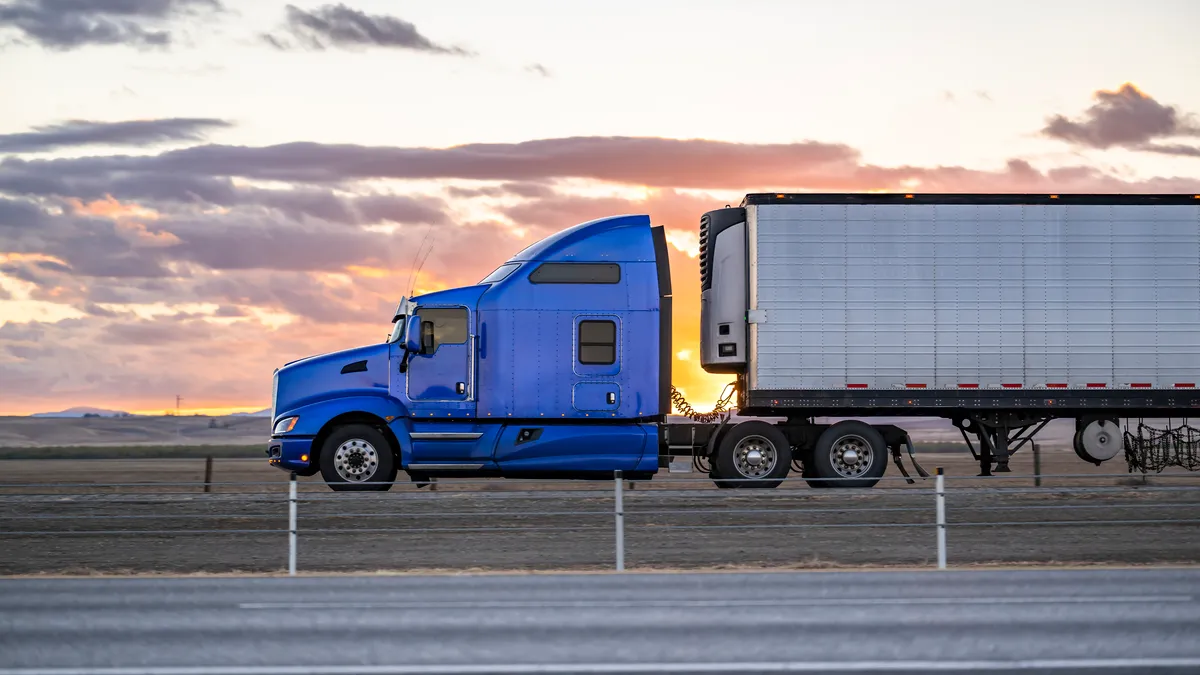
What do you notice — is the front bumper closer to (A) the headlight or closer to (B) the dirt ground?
(A) the headlight

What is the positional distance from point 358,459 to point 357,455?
7 cm

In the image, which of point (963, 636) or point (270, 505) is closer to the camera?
point (963, 636)

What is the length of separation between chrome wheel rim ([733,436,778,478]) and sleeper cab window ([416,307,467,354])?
5.55 metres

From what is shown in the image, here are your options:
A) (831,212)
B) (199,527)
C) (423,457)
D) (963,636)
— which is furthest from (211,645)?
(831,212)

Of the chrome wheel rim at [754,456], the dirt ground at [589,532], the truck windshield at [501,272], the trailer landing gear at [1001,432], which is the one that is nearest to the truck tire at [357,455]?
the dirt ground at [589,532]

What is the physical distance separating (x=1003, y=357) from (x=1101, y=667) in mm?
16918

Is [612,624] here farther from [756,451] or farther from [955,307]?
[955,307]

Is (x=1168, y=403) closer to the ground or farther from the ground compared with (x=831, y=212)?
closer to the ground

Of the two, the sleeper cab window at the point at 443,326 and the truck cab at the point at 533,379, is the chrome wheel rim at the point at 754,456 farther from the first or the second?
the sleeper cab window at the point at 443,326

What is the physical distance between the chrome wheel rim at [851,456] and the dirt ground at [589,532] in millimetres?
1142

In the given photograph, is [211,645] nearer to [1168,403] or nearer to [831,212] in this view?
[831,212]

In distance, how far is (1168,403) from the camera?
2595cm

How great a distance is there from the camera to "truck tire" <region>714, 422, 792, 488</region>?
84.3ft

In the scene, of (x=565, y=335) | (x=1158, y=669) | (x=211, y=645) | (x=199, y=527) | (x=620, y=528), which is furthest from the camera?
(x=565, y=335)
